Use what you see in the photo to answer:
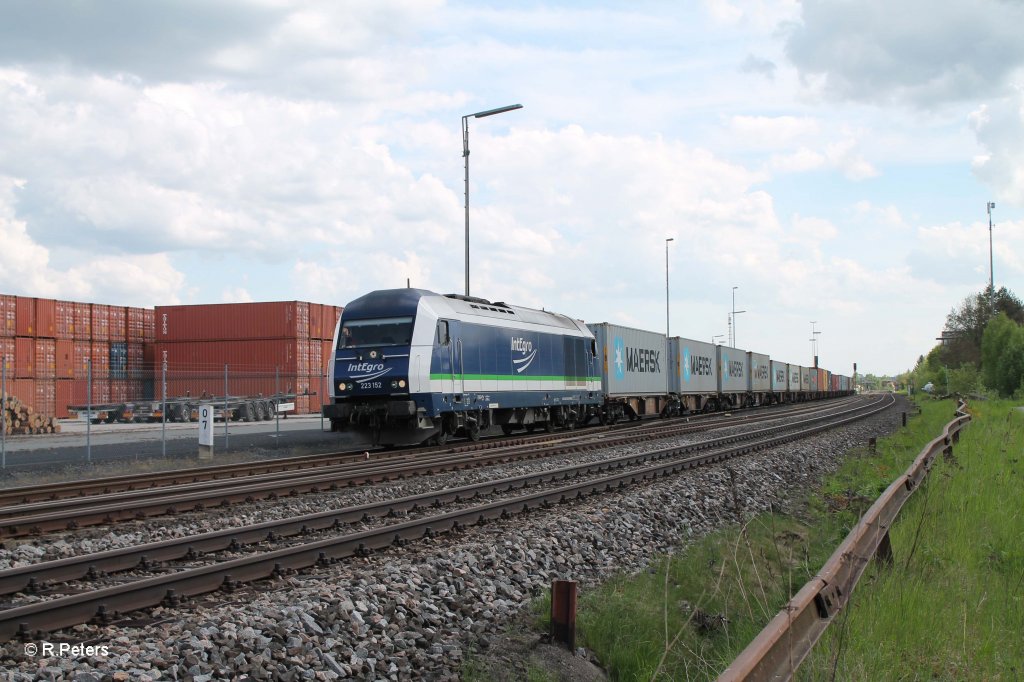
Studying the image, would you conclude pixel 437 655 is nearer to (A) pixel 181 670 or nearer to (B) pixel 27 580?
(A) pixel 181 670

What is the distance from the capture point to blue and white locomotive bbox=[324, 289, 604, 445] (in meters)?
17.3

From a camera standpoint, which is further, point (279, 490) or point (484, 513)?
point (279, 490)

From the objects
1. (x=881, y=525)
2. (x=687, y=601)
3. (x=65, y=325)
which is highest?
(x=65, y=325)

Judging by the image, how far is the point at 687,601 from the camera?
6.73 m

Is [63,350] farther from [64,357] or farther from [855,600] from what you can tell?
[855,600]

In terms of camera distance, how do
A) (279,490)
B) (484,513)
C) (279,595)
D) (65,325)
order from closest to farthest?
(279,595) < (484,513) < (279,490) < (65,325)

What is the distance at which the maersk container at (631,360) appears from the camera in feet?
90.8

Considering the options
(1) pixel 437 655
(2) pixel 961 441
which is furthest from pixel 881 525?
(2) pixel 961 441

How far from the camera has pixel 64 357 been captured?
36.3 metres

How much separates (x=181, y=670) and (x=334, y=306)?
38.6 metres

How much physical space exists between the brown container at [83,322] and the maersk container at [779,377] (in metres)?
38.6

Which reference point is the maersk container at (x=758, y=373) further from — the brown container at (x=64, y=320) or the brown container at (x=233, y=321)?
the brown container at (x=64, y=320)

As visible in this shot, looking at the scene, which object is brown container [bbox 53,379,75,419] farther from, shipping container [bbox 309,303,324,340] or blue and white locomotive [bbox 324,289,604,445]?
blue and white locomotive [bbox 324,289,604,445]

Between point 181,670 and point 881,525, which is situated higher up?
A: point 881,525
